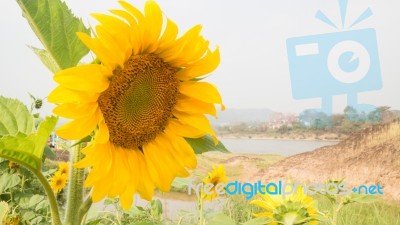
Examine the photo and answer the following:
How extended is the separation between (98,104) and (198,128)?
6.2 inches

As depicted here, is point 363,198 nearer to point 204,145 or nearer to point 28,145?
point 204,145

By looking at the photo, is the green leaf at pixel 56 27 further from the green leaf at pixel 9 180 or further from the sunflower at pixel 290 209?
the green leaf at pixel 9 180

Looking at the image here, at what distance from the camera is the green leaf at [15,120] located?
70 centimetres

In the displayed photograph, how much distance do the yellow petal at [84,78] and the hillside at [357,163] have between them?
267 centimetres

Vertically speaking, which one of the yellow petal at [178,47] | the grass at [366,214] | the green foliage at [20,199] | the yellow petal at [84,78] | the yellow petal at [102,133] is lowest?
the grass at [366,214]

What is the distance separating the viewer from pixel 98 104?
696 millimetres

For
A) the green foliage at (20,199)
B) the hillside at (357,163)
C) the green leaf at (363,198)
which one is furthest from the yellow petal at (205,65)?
the hillside at (357,163)

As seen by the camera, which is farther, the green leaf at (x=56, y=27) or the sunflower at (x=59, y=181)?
the sunflower at (x=59, y=181)

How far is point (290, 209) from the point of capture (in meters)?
0.95

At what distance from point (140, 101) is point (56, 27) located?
192 mm

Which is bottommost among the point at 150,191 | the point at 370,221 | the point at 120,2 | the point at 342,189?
the point at 370,221

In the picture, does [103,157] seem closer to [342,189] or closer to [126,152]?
[126,152]

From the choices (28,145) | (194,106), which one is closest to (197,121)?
(194,106)

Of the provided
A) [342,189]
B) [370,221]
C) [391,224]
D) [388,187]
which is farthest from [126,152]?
[388,187]
